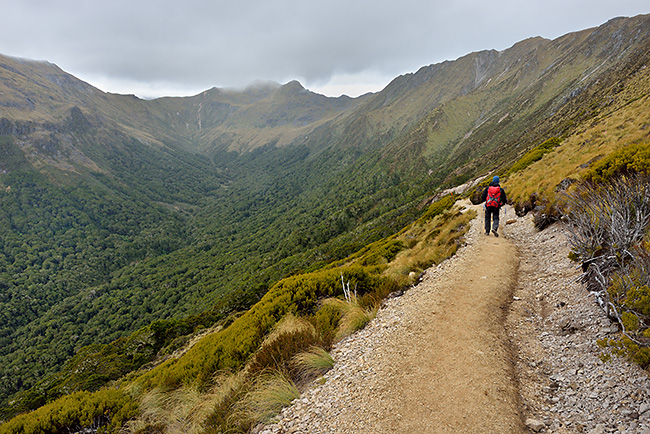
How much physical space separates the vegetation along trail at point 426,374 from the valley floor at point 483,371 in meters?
0.02

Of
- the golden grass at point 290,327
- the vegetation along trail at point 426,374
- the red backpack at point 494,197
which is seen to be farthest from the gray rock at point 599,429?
the red backpack at point 494,197

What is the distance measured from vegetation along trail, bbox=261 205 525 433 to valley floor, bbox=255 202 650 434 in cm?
2

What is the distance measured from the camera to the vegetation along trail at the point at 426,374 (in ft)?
13.9

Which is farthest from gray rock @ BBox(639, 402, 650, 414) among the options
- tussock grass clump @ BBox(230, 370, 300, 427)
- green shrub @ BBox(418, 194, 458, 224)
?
Result: green shrub @ BBox(418, 194, 458, 224)

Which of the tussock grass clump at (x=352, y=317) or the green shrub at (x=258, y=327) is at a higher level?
the tussock grass clump at (x=352, y=317)

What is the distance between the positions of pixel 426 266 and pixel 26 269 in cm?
24899

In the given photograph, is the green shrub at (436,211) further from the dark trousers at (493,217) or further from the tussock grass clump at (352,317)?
the tussock grass clump at (352,317)

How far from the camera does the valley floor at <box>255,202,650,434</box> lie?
12.7 ft

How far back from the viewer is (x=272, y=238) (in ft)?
543

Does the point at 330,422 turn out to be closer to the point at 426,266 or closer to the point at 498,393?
the point at 498,393

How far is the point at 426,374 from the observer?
16.9 ft

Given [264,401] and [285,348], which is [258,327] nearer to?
[285,348]

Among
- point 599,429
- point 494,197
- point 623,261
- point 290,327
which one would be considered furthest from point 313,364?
point 494,197

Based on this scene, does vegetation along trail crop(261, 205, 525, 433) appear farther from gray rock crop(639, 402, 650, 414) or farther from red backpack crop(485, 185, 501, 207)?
red backpack crop(485, 185, 501, 207)
